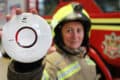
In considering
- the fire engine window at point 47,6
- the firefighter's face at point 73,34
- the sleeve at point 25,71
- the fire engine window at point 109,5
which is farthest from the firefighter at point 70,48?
the fire engine window at point 47,6

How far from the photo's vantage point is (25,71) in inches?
65.2

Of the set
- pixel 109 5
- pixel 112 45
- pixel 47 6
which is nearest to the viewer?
pixel 112 45

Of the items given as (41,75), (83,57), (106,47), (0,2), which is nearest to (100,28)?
(106,47)

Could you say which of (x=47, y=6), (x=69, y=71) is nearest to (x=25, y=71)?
(x=69, y=71)

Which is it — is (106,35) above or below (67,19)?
below

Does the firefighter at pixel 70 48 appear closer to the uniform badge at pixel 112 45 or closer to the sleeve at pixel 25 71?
the sleeve at pixel 25 71

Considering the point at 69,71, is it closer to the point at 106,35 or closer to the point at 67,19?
the point at 67,19


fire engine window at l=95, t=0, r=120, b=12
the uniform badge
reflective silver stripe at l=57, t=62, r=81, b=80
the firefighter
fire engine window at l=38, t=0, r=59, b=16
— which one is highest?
the firefighter

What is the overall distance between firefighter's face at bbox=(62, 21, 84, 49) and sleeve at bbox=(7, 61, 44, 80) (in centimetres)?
40

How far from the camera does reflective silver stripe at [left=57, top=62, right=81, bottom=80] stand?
2.01 metres

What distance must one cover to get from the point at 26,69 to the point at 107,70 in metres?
3.06

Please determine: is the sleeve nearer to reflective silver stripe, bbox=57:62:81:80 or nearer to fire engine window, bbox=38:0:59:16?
reflective silver stripe, bbox=57:62:81:80

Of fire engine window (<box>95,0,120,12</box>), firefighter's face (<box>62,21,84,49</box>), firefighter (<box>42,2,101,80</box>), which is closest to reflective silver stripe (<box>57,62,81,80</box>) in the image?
firefighter (<box>42,2,101,80</box>)

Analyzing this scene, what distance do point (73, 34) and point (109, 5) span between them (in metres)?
2.69
